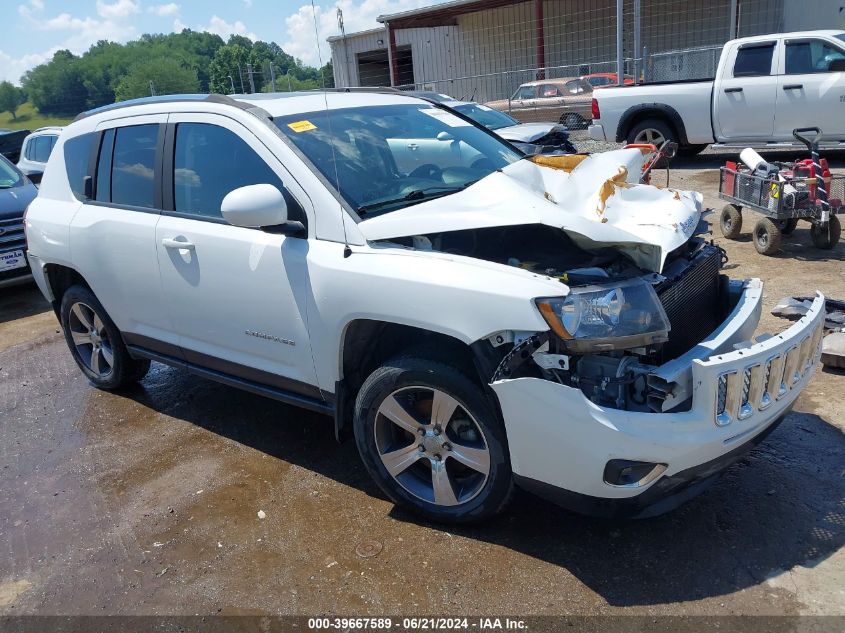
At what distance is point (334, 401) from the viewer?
339 centimetres

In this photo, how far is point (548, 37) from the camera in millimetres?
24297

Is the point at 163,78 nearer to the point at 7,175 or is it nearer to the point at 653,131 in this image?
the point at 7,175

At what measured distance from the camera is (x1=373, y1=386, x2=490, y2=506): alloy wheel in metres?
2.99

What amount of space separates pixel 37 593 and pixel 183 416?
1.70 meters

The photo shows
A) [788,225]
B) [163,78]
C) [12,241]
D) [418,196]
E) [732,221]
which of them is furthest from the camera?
[163,78]

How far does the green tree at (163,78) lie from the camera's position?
1401 cm

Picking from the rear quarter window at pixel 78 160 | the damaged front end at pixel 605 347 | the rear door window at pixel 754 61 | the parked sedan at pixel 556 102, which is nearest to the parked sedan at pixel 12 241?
the rear quarter window at pixel 78 160

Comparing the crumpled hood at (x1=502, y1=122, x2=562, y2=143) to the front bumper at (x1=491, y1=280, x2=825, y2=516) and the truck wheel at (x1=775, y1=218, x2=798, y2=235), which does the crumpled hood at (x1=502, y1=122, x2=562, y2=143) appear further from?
the front bumper at (x1=491, y1=280, x2=825, y2=516)

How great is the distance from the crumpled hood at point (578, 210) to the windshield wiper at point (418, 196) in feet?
0.44

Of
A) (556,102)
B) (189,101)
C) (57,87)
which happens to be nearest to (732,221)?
(189,101)

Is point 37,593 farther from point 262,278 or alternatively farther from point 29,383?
point 29,383

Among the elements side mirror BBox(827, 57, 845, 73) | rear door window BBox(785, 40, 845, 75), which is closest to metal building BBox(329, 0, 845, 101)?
rear door window BBox(785, 40, 845, 75)

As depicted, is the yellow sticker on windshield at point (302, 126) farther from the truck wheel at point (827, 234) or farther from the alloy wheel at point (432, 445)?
the truck wheel at point (827, 234)

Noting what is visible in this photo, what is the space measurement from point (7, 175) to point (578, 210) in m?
8.67
